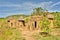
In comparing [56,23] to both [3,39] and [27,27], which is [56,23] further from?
[3,39]

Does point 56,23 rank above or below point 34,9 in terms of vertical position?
below

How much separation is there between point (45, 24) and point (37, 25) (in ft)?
17.2

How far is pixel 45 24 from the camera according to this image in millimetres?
28156

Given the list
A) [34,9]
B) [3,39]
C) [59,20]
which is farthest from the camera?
[34,9]

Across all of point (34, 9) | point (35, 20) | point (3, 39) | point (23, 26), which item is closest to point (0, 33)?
point (3, 39)

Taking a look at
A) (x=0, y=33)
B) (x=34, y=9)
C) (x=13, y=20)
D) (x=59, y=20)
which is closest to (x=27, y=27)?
(x=13, y=20)

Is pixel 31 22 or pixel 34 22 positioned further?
pixel 31 22

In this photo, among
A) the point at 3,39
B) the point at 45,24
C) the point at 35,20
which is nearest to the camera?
the point at 3,39

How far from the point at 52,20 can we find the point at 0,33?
2274 centimetres

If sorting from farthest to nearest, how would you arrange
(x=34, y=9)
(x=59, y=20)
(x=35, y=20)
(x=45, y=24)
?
1. (x=34, y=9)
2. (x=59, y=20)
3. (x=35, y=20)
4. (x=45, y=24)

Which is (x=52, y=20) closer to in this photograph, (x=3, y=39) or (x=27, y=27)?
(x=27, y=27)

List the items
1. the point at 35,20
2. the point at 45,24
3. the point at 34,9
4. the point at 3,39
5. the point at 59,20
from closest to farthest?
the point at 3,39, the point at 45,24, the point at 35,20, the point at 59,20, the point at 34,9

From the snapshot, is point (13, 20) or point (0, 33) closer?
point (0, 33)

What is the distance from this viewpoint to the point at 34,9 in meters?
45.2
